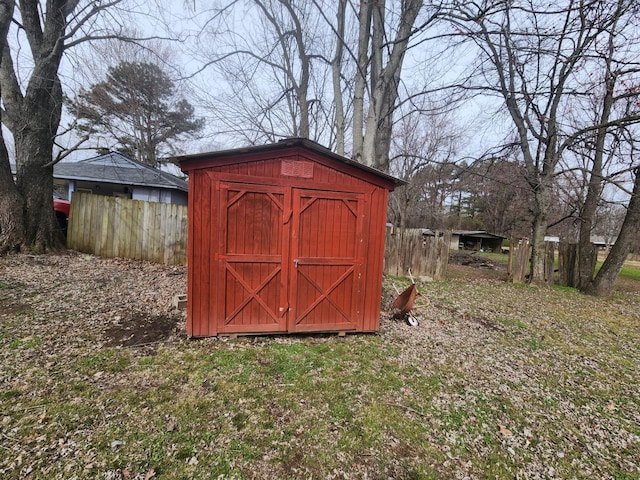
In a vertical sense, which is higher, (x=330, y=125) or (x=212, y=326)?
(x=330, y=125)

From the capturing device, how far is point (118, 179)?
1157 cm

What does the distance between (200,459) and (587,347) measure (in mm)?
6053

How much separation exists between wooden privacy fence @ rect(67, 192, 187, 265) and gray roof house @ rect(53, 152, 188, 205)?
3.92m

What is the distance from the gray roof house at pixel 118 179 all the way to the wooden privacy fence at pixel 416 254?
9.79 meters

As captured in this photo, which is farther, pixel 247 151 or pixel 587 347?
pixel 587 347

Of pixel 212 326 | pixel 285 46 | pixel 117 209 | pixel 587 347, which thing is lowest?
pixel 587 347

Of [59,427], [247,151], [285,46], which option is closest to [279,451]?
[59,427]

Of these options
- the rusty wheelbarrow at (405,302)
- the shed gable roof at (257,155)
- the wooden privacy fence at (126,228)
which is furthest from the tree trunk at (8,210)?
the rusty wheelbarrow at (405,302)

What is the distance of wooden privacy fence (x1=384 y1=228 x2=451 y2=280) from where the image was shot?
9211 mm

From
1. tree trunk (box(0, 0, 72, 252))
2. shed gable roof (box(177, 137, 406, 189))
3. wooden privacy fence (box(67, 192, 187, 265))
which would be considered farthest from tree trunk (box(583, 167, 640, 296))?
tree trunk (box(0, 0, 72, 252))

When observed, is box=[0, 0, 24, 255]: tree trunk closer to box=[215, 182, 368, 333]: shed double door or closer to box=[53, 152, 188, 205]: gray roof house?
box=[53, 152, 188, 205]: gray roof house

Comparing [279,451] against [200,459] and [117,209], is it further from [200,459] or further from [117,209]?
[117,209]

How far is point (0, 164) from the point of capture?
6.52 metres

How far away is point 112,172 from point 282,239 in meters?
12.2
